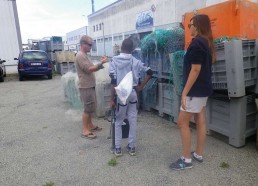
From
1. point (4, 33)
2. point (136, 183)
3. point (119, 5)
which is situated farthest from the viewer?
point (119, 5)

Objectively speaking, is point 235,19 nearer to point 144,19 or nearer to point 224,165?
point 224,165

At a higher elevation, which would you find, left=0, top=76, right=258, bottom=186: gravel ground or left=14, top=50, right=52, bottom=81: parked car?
left=14, top=50, right=52, bottom=81: parked car

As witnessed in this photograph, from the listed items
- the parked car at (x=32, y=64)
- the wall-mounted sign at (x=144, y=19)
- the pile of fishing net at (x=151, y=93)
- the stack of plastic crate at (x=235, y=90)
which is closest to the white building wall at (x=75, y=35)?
the wall-mounted sign at (x=144, y=19)

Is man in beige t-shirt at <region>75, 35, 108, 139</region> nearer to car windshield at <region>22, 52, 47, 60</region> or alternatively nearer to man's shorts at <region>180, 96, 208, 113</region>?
man's shorts at <region>180, 96, 208, 113</region>

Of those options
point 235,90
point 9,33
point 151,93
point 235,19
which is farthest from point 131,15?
point 235,90

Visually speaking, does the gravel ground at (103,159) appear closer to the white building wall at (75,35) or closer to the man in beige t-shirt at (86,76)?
the man in beige t-shirt at (86,76)

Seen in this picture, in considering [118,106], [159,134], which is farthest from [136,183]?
[159,134]

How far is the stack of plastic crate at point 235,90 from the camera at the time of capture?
3355 millimetres

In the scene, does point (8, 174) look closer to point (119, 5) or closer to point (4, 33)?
point (4, 33)

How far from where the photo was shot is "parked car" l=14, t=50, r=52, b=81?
13188 mm

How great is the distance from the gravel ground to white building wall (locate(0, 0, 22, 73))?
44.7ft

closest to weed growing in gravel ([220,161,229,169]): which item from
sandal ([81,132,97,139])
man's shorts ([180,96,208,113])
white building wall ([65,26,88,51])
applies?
man's shorts ([180,96,208,113])

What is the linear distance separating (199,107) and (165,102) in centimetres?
217

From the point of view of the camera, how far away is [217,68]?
367 centimetres
